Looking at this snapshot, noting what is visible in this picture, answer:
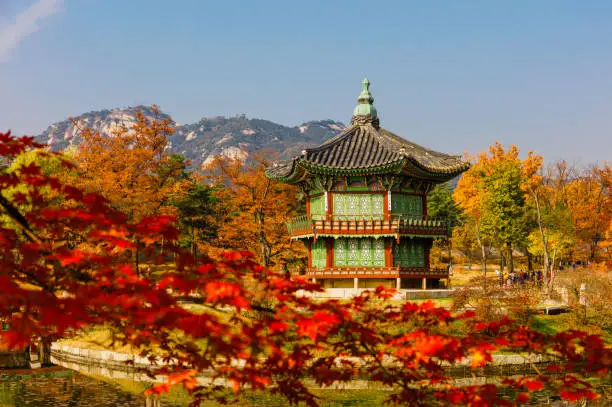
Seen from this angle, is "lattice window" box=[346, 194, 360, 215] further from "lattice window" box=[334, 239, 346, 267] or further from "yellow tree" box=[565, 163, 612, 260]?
"yellow tree" box=[565, 163, 612, 260]

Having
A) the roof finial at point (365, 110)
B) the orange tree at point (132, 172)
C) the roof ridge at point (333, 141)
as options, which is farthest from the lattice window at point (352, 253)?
the orange tree at point (132, 172)

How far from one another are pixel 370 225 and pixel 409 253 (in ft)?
10.6

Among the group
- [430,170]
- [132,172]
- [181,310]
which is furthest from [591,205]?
[181,310]

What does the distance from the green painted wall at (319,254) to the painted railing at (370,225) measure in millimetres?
1181

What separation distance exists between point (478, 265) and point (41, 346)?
154 feet

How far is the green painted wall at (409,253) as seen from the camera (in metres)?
33.6

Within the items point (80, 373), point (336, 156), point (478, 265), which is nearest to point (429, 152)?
point (336, 156)

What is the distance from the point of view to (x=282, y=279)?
276 inches

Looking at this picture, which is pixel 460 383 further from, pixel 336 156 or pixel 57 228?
pixel 57 228

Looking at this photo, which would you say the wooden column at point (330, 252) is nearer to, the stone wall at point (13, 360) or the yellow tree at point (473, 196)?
the stone wall at point (13, 360)

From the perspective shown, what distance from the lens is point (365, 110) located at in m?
37.4

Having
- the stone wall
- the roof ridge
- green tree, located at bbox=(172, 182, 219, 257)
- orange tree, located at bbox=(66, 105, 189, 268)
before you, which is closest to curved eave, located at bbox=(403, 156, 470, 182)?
the roof ridge

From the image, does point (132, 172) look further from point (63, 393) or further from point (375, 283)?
point (63, 393)

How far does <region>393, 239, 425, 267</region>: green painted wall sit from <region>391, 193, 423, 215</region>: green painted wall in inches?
64.7
